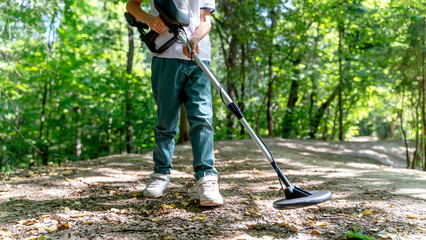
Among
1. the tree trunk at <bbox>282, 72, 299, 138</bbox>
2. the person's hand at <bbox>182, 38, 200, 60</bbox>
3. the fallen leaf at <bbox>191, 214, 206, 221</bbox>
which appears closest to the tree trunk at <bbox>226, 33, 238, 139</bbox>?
the tree trunk at <bbox>282, 72, 299, 138</bbox>

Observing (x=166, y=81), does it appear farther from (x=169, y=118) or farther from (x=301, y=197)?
(x=301, y=197)

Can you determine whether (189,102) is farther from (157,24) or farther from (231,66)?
(231,66)

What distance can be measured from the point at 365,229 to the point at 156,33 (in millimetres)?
1938

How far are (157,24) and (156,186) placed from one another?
4.09 ft

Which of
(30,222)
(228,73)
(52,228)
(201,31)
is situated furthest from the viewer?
(228,73)

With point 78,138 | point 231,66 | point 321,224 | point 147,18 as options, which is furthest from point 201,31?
point 231,66

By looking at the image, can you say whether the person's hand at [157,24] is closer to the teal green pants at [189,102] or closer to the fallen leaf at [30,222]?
the teal green pants at [189,102]

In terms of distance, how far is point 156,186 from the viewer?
8.14 feet

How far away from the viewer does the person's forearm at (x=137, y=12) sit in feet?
7.93

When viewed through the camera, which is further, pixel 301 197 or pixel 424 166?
pixel 424 166

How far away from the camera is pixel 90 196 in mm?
2535

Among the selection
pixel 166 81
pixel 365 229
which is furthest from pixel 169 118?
pixel 365 229

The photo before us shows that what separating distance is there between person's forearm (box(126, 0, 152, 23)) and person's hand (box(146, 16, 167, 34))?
0.03 m

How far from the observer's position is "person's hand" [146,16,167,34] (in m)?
2.34
